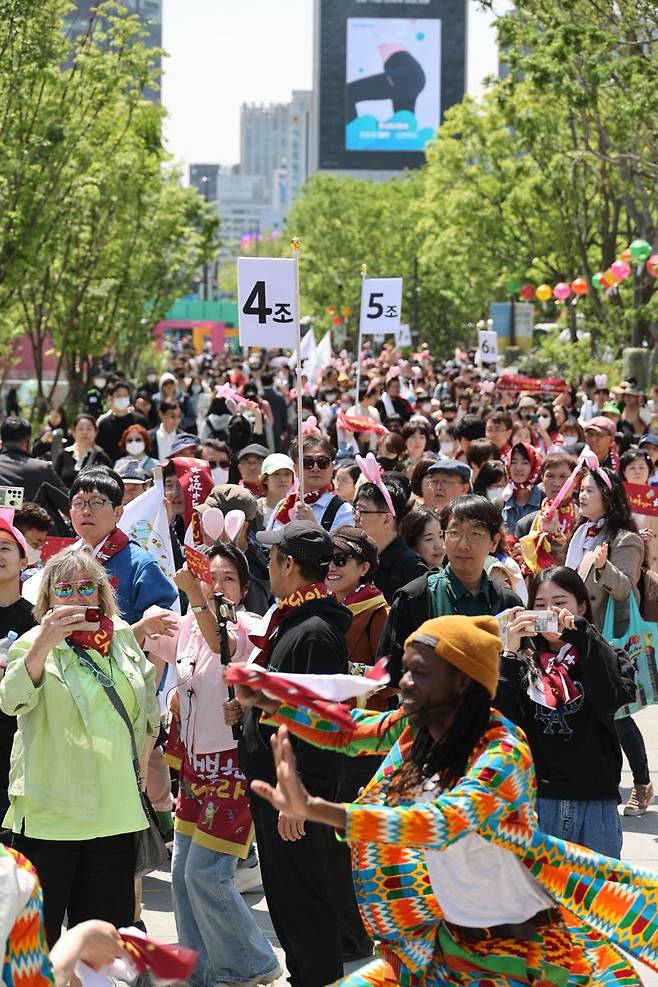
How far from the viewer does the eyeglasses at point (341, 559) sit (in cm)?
693

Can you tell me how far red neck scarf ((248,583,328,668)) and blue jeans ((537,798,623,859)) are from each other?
1142 mm

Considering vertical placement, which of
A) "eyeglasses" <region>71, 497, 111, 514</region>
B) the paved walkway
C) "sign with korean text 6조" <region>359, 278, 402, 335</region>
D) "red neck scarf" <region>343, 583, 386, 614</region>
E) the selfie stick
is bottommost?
the paved walkway

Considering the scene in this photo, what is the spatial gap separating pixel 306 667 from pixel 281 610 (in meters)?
0.27

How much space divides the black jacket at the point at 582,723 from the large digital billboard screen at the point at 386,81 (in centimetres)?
14077

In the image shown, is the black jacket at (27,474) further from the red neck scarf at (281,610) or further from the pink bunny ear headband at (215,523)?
the red neck scarf at (281,610)

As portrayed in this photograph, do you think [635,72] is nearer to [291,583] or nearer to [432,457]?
[432,457]

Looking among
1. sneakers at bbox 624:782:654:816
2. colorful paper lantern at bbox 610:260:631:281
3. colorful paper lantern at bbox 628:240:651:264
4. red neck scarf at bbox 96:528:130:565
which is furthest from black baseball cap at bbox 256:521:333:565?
colorful paper lantern at bbox 610:260:631:281

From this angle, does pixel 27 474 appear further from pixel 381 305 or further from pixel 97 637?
pixel 381 305

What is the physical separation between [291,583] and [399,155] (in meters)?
145

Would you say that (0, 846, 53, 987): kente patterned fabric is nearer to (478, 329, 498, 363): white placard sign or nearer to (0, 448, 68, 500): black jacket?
(0, 448, 68, 500): black jacket

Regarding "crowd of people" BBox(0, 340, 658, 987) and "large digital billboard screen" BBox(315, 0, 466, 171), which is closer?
"crowd of people" BBox(0, 340, 658, 987)

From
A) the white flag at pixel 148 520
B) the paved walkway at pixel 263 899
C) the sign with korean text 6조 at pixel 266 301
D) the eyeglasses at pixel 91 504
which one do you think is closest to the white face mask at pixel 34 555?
the white flag at pixel 148 520

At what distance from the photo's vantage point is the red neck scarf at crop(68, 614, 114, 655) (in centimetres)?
546

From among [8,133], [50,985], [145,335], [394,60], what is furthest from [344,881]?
[394,60]
